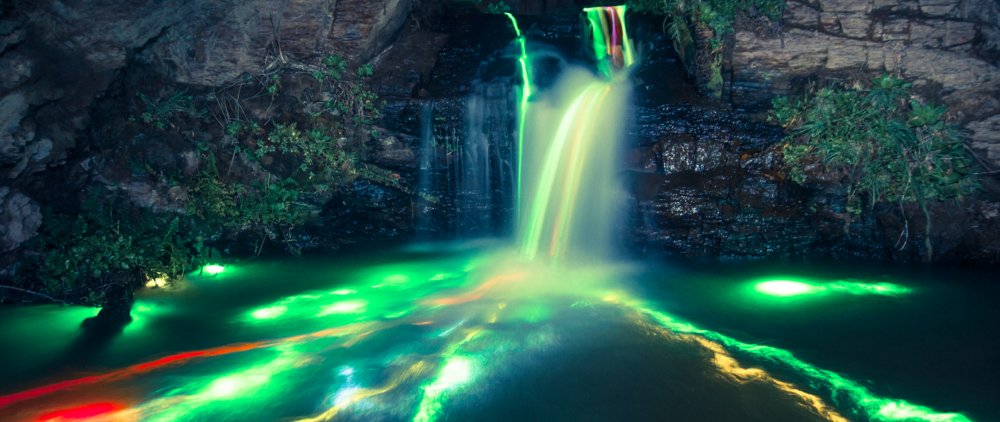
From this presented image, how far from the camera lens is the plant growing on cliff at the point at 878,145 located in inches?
239

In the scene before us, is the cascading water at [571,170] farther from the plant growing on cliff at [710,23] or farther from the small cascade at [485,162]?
the plant growing on cliff at [710,23]

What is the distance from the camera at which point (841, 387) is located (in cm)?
378

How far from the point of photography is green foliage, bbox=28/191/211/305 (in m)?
5.57

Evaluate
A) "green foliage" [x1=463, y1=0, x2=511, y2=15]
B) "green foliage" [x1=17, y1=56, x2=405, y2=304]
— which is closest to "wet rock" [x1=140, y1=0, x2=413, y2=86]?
"green foliage" [x1=17, y1=56, x2=405, y2=304]

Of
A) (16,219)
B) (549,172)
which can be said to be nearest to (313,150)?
(16,219)

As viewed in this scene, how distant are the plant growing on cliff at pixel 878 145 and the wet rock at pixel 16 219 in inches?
362

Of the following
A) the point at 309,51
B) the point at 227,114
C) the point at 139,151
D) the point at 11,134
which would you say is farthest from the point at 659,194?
the point at 11,134

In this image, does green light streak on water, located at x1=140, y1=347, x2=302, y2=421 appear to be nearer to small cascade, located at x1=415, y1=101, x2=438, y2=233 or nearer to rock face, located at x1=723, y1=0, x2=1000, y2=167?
small cascade, located at x1=415, y1=101, x2=438, y2=233

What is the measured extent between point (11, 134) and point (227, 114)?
2.41 metres

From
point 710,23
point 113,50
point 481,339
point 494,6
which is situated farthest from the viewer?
point 494,6

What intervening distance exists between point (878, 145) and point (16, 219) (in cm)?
1030

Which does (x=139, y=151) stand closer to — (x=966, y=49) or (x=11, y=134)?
(x=11, y=134)

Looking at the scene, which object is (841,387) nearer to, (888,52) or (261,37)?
(888,52)

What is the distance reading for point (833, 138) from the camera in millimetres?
6340
